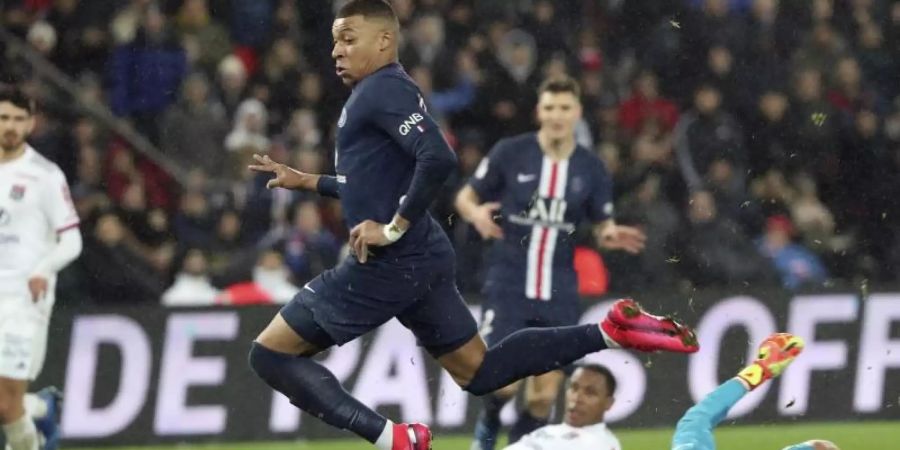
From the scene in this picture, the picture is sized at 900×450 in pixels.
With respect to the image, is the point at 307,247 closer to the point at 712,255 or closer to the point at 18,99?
the point at 712,255

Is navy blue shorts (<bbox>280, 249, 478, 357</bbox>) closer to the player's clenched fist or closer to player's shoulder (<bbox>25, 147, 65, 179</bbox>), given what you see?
the player's clenched fist

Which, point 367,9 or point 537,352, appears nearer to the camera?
point 367,9

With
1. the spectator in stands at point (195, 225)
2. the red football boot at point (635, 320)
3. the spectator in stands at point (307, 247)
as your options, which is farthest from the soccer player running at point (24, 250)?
the spectator in stands at point (195, 225)

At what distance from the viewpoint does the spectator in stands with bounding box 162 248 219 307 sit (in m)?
13.6

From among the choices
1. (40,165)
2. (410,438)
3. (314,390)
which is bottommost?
(410,438)

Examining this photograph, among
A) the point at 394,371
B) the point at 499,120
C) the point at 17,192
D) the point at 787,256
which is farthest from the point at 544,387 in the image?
the point at 499,120

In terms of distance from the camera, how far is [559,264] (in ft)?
35.4

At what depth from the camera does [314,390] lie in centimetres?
823

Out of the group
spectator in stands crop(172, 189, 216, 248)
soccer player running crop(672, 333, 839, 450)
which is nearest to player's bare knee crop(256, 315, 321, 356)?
soccer player running crop(672, 333, 839, 450)

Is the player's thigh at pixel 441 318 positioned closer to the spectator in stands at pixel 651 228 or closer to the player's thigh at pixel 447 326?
the player's thigh at pixel 447 326

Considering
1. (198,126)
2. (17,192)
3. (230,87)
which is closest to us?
(17,192)

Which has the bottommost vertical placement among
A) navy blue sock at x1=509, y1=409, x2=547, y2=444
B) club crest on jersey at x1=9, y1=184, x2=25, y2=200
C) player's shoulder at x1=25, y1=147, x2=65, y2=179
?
navy blue sock at x1=509, y1=409, x2=547, y2=444

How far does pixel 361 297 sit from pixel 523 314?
256cm

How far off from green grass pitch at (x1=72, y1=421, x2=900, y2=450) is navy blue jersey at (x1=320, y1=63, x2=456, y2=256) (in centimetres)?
411
